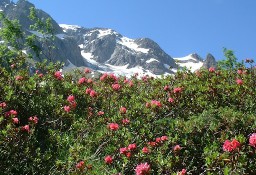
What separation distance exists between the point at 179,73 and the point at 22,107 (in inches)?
218

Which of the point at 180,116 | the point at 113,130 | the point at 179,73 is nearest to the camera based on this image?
the point at 113,130

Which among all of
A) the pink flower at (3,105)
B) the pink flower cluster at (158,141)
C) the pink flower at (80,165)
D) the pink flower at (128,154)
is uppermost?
the pink flower cluster at (158,141)

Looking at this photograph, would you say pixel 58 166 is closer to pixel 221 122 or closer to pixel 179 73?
pixel 221 122

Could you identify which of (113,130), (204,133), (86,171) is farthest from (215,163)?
(113,130)

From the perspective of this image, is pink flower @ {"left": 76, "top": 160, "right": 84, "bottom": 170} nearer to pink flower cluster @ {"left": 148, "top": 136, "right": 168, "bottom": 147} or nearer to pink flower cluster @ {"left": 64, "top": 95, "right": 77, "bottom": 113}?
pink flower cluster @ {"left": 148, "top": 136, "right": 168, "bottom": 147}

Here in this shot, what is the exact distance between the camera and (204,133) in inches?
281

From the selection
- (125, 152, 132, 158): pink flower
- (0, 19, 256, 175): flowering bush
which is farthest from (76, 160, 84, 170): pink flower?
(125, 152, 132, 158): pink flower

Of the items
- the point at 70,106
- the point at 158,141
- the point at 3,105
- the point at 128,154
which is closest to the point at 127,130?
the point at 158,141

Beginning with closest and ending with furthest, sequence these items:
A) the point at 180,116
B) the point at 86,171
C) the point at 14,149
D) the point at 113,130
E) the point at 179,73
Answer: the point at 86,171 → the point at 14,149 → the point at 113,130 → the point at 180,116 → the point at 179,73

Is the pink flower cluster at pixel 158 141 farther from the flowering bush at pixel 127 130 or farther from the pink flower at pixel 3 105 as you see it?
the pink flower at pixel 3 105

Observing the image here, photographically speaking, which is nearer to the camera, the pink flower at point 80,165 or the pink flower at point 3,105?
the pink flower at point 80,165

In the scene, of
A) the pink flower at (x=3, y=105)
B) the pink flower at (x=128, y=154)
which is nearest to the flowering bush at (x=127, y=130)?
the pink flower at (x=128, y=154)

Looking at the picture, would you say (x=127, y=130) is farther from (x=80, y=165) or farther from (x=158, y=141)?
(x=80, y=165)

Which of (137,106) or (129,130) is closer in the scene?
(129,130)
